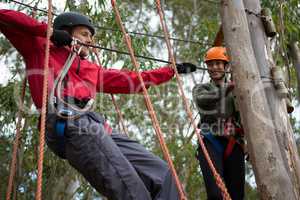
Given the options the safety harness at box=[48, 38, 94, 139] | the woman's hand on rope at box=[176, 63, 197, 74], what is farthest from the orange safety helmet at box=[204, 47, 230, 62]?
the safety harness at box=[48, 38, 94, 139]

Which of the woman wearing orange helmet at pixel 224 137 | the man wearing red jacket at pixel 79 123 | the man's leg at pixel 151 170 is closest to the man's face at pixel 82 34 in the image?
the man wearing red jacket at pixel 79 123

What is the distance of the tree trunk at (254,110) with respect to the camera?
78.1 inches

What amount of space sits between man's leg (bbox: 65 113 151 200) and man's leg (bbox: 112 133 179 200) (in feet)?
0.33

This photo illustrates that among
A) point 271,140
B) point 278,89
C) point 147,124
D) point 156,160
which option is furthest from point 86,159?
point 147,124

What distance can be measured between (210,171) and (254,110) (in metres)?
0.67

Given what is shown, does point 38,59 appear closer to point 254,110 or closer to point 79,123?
point 79,123

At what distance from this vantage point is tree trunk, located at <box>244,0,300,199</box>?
2.11 meters

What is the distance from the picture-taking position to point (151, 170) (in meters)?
2.15

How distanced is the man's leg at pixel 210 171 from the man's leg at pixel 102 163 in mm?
668

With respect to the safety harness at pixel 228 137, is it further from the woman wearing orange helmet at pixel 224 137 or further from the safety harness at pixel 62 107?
the safety harness at pixel 62 107

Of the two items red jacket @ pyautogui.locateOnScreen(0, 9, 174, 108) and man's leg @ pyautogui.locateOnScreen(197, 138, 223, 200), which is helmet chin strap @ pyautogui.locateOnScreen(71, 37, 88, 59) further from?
man's leg @ pyautogui.locateOnScreen(197, 138, 223, 200)

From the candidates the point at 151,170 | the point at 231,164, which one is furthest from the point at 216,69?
the point at 151,170

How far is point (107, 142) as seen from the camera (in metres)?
2.01

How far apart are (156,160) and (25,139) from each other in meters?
3.91
